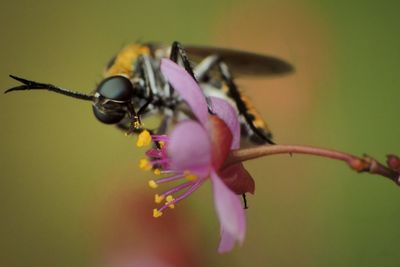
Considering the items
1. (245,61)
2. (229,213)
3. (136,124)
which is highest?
(245,61)

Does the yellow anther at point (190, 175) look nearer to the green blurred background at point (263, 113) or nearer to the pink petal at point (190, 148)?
the pink petal at point (190, 148)

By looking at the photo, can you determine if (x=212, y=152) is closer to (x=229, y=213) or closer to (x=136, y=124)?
(x=229, y=213)

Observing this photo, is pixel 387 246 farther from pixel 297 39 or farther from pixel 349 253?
pixel 297 39

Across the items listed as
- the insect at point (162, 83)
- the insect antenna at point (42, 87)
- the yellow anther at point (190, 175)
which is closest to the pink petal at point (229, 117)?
the yellow anther at point (190, 175)

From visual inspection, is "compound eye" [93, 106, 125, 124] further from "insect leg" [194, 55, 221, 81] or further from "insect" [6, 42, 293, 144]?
"insect leg" [194, 55, 221, 81]

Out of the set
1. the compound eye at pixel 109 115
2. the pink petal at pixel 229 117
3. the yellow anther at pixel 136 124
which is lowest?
the pink petal at pixel 229 117

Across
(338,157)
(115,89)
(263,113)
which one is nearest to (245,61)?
(115,89)

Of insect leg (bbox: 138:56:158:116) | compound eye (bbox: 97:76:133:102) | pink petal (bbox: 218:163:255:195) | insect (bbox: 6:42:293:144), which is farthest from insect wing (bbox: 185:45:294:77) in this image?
pink petal (bbox: 218:163:255:195)
